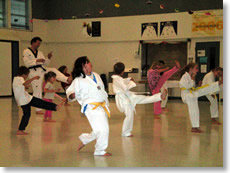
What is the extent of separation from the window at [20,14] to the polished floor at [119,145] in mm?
7258

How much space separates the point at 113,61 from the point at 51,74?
258 inches

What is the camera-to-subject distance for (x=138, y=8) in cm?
1238

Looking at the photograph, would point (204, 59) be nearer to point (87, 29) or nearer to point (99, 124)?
point (87, 29)

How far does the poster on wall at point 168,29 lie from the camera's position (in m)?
11.7

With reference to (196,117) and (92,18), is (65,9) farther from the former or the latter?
(196,117)

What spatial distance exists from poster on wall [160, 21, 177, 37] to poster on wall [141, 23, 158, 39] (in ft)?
0.73

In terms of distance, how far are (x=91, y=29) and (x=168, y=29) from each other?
313 centimetres

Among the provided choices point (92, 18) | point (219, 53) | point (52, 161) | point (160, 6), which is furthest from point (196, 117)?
point (92, 18)

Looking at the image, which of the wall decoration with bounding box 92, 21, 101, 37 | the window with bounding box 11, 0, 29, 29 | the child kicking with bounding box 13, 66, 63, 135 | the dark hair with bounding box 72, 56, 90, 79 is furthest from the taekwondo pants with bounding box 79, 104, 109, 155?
the window with bounding box 11, 0, 29, 29

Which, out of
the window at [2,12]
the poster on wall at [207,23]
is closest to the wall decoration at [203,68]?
the poster on wall at [207,23]

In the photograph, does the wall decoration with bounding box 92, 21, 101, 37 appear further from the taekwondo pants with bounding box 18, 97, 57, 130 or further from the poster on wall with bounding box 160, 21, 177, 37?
the taekwondo pants with bounding box 18, 97, 57, 130

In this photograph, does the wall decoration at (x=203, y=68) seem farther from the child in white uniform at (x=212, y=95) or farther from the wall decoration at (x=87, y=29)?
the child in white uniform at (x=212, y=95)

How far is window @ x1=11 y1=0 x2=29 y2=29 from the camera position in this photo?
13.0m

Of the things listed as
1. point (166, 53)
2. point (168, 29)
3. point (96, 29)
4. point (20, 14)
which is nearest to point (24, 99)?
point (168, 29)
